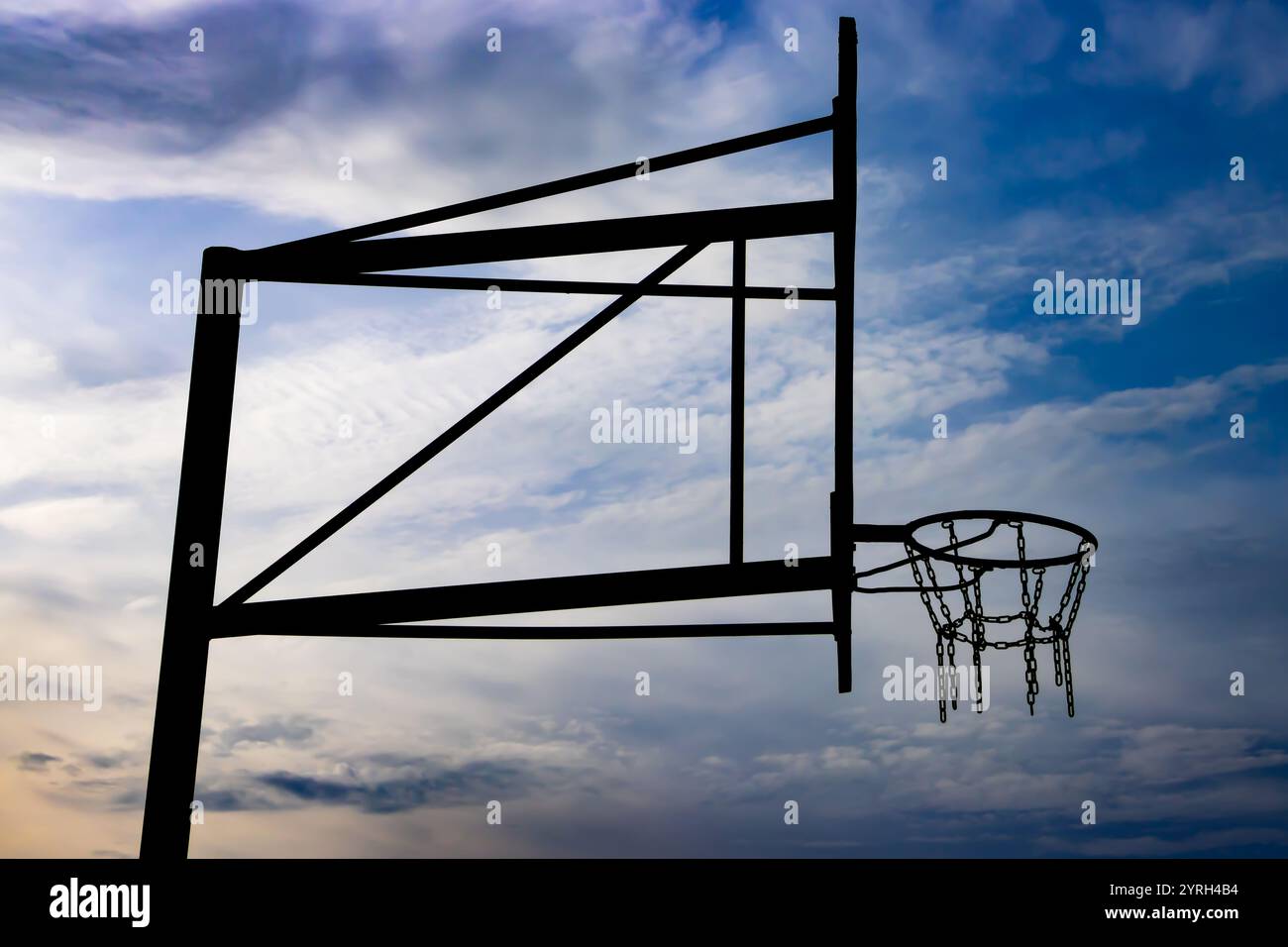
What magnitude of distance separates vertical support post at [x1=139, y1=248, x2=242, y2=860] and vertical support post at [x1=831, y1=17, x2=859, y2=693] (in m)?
3.77

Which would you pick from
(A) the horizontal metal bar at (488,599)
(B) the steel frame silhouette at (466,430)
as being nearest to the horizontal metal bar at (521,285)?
(B) the steel frame silhouette at (466,430)

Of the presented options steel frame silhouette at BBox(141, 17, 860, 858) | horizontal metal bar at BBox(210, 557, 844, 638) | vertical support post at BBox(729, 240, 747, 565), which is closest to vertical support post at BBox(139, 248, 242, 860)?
steel frame silhouette at BBox(141, 17, 860, 858)

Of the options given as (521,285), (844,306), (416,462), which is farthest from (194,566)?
(844,306)

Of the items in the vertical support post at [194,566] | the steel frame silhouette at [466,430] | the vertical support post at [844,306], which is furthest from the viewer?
the vertical support post at [844,306]

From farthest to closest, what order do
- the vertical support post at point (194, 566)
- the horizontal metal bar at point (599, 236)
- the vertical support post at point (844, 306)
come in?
the vertical support post at point (844, 306), the horizontal metal bar at point (599, 236), the vertical support post at point (194, 566)

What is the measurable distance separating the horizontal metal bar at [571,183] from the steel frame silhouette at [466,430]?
11mm

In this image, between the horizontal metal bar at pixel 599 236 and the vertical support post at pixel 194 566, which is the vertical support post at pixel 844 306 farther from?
the vertical support post at pixel 194 566

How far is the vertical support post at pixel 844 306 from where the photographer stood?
261 inches

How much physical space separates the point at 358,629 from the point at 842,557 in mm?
2980
